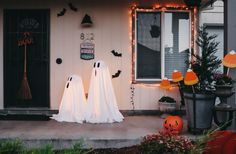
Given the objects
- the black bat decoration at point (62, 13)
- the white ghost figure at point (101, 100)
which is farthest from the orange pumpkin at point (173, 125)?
the black bat decoration at point (62, 13)

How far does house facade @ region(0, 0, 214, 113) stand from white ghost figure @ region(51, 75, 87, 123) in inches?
23.9

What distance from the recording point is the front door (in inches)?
352

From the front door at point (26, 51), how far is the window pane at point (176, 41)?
269 cm

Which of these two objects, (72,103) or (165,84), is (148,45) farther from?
(72,103)

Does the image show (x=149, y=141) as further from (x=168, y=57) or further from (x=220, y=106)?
(x=168, y=57)

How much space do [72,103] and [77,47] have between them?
140cm

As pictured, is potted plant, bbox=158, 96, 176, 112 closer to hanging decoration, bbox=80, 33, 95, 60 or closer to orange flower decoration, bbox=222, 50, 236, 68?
hanging decoration, bbox=80, 33, 95, 60

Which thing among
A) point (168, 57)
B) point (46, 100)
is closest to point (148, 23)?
point (168, 57)

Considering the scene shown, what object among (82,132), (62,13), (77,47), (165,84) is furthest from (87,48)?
(82,132)

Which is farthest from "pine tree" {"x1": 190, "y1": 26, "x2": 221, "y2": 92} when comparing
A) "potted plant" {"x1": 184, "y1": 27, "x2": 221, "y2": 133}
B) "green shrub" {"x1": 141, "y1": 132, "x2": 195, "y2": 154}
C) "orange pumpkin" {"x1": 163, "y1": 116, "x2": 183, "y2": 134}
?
"green shrub" {"x1": 141, "y1": 132, "x2": 195, "y2": 154}

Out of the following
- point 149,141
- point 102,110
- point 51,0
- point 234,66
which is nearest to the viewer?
point 149,141

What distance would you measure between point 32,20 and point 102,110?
8.70 feet

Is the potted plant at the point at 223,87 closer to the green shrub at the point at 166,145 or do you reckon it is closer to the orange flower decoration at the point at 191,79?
the orange flower decoration at the point at 191,79

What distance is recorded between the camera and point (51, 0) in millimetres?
8953
